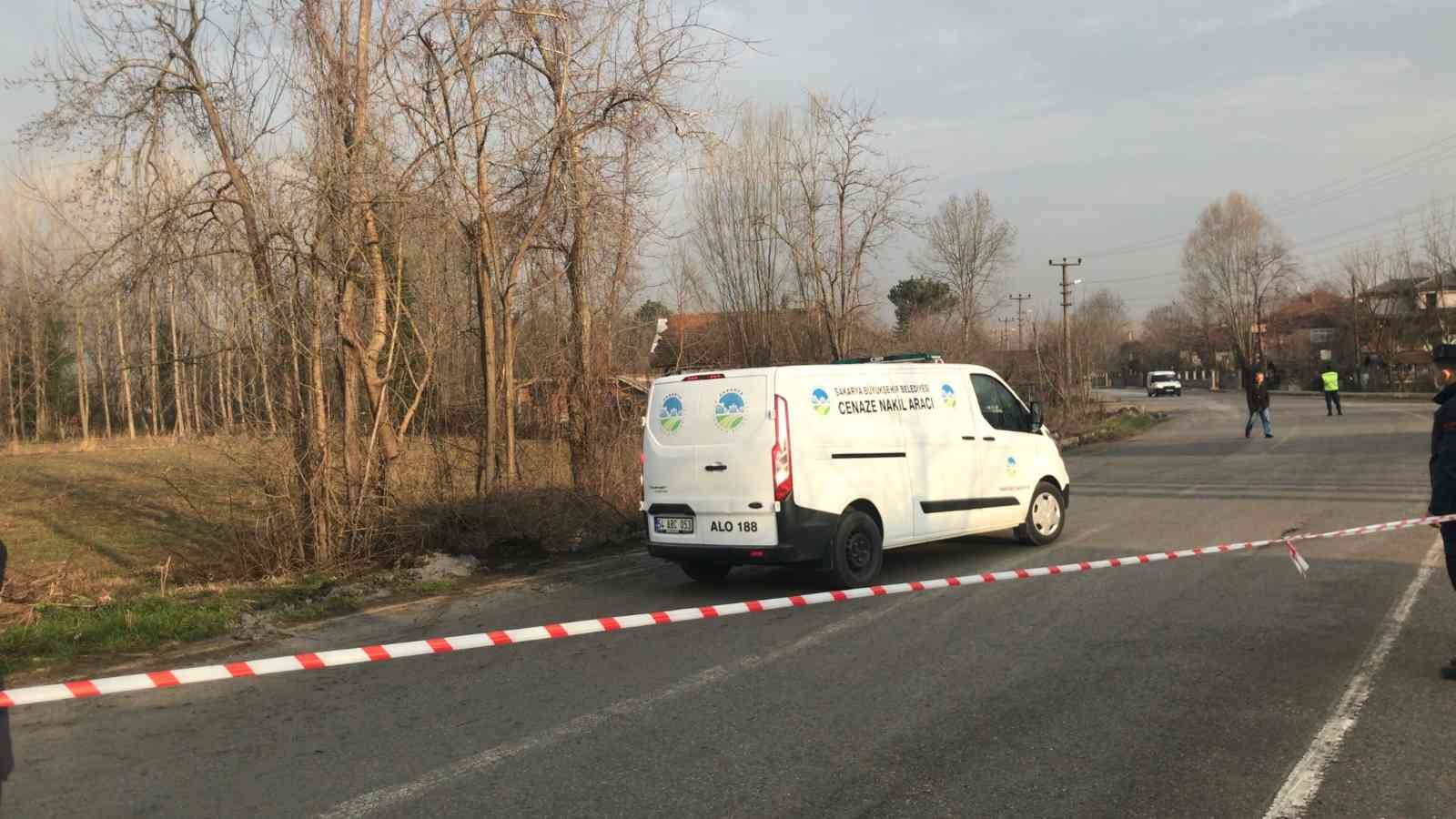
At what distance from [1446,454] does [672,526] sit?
541 centimetres

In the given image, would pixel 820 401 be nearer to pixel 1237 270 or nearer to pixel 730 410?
pixel 730 410

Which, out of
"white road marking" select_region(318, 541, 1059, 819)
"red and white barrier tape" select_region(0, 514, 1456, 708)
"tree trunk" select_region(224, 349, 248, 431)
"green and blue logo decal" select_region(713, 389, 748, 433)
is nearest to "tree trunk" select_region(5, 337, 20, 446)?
"tree trunk" select_region(224, 349, 248, 431)

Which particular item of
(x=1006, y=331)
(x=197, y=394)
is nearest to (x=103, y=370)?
(x=197, y=394)

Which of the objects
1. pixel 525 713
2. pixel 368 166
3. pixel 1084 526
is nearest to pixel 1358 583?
pixel 1084 526

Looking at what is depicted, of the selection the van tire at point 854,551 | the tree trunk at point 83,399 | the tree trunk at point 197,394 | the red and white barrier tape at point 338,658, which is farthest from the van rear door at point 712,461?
the tree trunk at point 83,399

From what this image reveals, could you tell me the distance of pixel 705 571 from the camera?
9266 mm

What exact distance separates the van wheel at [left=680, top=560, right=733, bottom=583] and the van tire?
1.26 metres

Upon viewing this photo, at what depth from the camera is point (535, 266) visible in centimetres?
1380

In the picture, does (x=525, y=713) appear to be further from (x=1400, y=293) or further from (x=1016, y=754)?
(x=1400, y=293)

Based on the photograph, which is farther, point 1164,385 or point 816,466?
point 1164,385

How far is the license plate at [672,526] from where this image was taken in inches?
332

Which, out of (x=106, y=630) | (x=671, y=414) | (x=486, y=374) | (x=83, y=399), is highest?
(x=83, y=399)

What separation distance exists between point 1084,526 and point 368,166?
345 inches

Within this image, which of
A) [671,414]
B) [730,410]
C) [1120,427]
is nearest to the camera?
[730,410]
